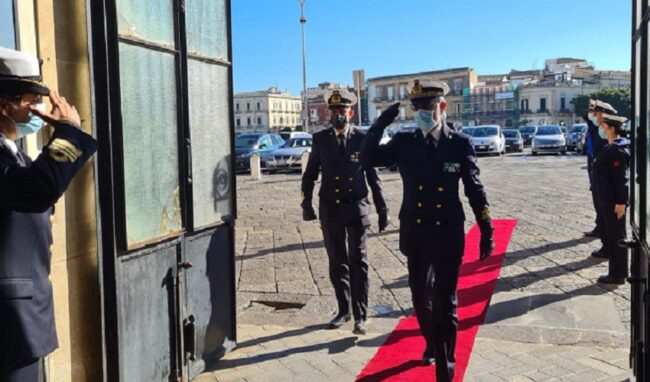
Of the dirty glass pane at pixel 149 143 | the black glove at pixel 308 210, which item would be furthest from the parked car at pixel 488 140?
the dirty glass pane at pixel 149 143

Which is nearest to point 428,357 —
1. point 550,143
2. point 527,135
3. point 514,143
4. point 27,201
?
point 27,201

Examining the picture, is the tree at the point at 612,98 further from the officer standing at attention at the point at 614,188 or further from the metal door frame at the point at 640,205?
the metal door frame at the point at 640,205

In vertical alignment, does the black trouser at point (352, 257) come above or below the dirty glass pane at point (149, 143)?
below

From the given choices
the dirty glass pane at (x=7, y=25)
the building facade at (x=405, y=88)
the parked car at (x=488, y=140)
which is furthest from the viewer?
the building facade at (x=405, y=88)

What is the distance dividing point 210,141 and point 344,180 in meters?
1.24

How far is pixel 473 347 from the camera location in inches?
188

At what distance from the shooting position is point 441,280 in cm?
404

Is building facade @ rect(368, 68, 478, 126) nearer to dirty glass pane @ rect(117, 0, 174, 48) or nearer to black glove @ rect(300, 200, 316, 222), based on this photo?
black glove @ rect(300, 200, 316, 222)

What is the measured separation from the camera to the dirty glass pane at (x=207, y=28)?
4152 millimetres

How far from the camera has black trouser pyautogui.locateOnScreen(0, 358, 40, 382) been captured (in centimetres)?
236

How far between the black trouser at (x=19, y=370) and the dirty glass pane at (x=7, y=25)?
56.7 inches

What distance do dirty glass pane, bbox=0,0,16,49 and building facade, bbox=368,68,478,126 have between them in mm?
85860

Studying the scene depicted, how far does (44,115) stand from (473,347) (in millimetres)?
3493

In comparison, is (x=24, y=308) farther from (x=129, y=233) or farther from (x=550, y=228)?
(x=550, y=228)
